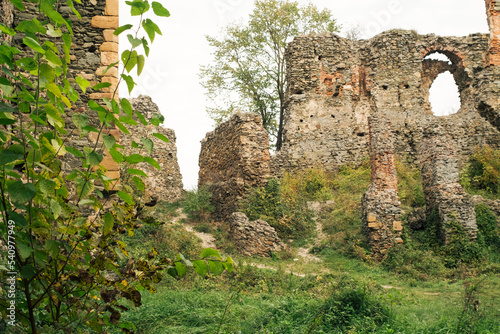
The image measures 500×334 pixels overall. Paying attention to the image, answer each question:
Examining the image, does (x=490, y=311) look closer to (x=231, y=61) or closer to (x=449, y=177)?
(x=449, y=177)

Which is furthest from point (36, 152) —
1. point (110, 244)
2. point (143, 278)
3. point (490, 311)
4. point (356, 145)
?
point (356, 145)

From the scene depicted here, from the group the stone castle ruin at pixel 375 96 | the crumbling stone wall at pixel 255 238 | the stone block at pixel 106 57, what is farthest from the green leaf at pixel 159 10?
the stone castle ruin at pixel 375 96

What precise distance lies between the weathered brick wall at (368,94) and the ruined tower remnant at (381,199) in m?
5.34

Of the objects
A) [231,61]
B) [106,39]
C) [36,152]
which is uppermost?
[231,61]

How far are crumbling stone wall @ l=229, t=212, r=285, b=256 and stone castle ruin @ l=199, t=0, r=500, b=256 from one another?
11.8 ft

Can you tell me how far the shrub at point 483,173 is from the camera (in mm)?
15602

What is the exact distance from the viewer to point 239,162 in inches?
599

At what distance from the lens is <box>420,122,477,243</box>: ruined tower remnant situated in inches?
478

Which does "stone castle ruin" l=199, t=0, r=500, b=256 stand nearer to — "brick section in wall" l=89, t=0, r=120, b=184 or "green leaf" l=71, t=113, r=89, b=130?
"brick section in wall" l=89, t=0, r=120, b=184

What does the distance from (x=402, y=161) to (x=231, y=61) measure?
12.1 metres

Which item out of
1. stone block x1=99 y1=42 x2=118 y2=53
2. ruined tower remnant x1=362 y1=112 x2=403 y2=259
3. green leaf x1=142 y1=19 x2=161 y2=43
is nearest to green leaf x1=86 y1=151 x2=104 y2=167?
green leaf x1=142 y1=19 x2=161 y2=43

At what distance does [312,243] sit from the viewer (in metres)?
13.0

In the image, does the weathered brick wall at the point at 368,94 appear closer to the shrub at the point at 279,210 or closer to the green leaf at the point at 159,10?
the shrub at the point at 279,210

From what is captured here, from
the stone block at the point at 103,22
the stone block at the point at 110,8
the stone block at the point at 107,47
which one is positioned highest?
the stone block at the point at 110,8
